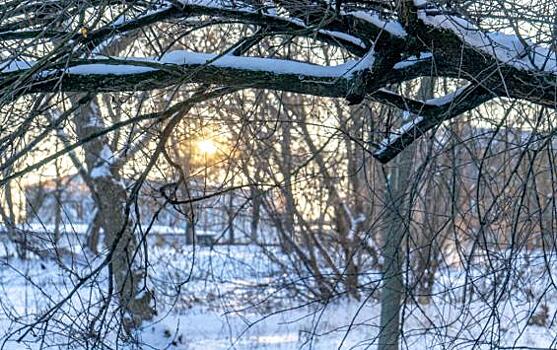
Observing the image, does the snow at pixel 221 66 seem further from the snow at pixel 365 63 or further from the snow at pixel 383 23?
the snow at pixel 383 23

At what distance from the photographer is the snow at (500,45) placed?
3.68 meters

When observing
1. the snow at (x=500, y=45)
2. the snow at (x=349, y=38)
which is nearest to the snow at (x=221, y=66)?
the snow at (x=349, y=38)

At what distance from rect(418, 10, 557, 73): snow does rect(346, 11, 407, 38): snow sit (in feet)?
0.40

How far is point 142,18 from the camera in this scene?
12.1 feet

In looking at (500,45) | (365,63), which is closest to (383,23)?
(365,63)

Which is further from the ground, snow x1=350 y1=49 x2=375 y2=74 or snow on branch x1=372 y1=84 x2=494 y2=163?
snow on branch x1=372 y1=84 x2=494 y2=163

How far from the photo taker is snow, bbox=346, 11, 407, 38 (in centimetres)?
377

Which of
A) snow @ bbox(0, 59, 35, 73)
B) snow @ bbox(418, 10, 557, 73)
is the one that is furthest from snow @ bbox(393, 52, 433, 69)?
snow @ bbox(0, 59, 35, 73)

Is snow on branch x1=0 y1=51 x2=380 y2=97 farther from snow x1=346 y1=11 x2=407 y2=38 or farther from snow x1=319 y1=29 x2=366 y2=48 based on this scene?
snow x1=319 y1=29 x2=366 y2=48

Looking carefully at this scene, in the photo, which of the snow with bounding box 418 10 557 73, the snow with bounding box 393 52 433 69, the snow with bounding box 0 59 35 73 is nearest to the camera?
the snow with bounding box 0 59 35 73

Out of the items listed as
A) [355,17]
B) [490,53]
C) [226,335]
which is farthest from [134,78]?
[226,335]

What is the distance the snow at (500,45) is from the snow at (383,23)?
4.8 inches

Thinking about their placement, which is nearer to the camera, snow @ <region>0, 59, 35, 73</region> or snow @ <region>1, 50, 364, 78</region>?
snow @ <region>0, 59, 35, 73</region>

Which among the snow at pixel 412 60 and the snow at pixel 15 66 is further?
the snow at pixel 412 60
